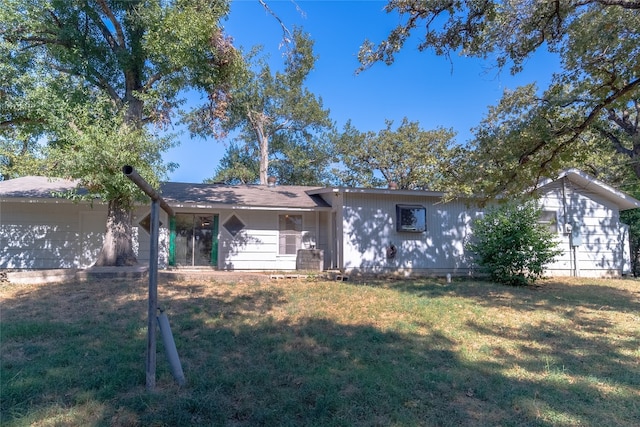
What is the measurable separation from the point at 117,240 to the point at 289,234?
5.44 meters

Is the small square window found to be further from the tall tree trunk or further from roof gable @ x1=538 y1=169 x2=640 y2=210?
the tall tree trunk

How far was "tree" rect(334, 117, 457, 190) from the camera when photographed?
2467cm

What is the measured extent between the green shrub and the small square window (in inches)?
302

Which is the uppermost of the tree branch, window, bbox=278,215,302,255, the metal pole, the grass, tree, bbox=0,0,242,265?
the tree branch

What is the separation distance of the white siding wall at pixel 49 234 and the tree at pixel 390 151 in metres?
16.1

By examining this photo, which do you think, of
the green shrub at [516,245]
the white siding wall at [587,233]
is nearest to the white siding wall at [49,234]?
the green shrub at [516,245]

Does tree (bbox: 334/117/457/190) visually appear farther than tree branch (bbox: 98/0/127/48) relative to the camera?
Yes

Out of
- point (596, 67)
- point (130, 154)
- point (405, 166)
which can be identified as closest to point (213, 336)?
point (130, 154)

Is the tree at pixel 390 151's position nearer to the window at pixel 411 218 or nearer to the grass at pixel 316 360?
the window at pixel 411 218

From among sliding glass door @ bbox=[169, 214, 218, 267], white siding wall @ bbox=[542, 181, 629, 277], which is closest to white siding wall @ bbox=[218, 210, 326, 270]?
sliding glass door @ bbox=[169, 214, 218, 267]

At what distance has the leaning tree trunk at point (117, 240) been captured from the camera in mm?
11047

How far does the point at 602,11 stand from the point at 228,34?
8.88 meters

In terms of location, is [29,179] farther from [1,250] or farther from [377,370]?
[377,370]

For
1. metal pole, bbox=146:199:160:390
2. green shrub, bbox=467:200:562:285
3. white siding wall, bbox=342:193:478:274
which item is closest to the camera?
metal pole, bbox=146:199:160:390
